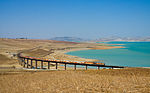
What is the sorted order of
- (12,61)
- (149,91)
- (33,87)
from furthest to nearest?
(12,61), (33,87), (149,91)

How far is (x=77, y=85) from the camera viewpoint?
16.2m

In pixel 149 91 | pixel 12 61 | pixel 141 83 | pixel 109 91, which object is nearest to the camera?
pixel 149 91

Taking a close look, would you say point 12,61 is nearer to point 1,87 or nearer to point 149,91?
point 1,87

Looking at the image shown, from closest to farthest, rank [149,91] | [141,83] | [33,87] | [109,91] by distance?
1. [149,91]
2. [109,91]
3. [141,83]
4. [33,87]

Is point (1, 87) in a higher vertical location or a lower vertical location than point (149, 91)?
lower

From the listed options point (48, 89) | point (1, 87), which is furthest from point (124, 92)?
point (1, 87)

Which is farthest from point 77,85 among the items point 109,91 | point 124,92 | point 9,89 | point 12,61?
point 12,61

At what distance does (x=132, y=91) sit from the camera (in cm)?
1320

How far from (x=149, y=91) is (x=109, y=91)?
9.09 ft

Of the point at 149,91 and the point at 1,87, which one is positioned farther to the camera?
the point at 1,87

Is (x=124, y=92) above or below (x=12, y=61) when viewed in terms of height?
above

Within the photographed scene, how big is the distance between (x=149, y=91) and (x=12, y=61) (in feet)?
135

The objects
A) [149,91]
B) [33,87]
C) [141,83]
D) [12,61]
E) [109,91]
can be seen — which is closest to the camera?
[149,91]

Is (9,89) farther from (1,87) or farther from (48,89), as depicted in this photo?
(48,89)
